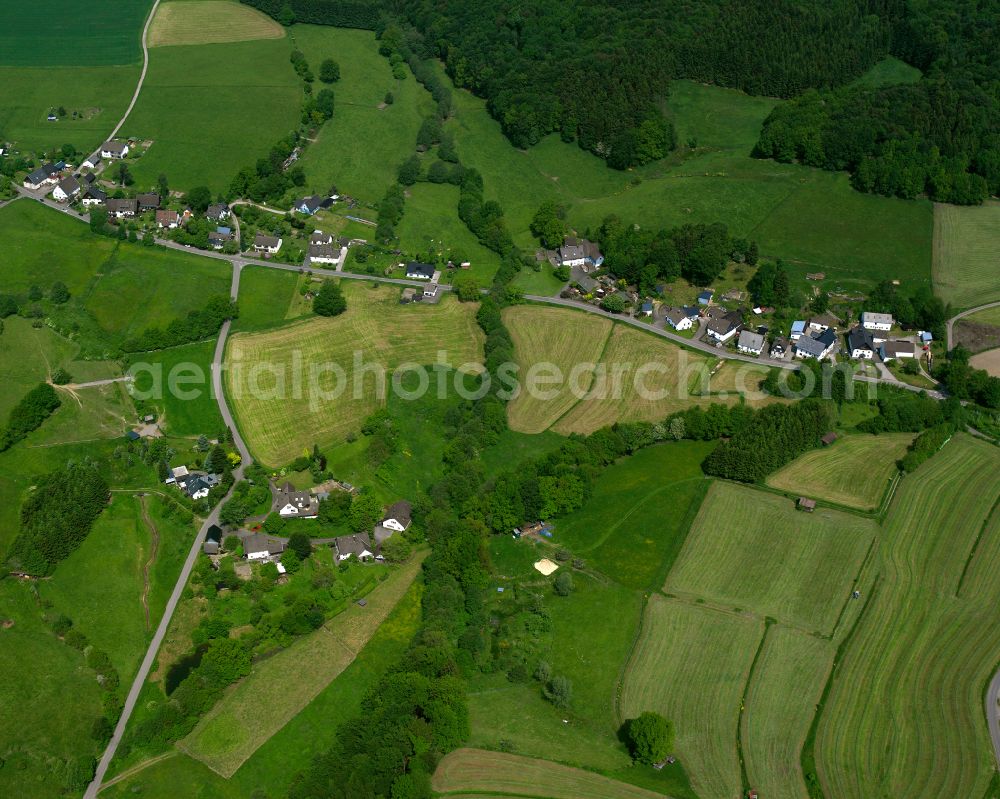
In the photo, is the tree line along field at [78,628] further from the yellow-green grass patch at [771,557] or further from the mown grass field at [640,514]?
the yellow-green grass patch at [771,557]

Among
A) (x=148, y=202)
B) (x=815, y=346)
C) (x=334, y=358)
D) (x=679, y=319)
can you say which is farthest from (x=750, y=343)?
(x=148, y=202)

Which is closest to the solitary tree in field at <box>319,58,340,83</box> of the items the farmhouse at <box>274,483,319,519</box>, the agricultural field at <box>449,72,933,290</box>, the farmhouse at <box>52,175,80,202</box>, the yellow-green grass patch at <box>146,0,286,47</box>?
the yellow-green grass patch at <box>146,0,286,47</box>

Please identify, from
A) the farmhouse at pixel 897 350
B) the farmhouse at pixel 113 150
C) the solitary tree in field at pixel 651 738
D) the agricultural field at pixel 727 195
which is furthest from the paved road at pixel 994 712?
the farmhouse at pixel 113 150

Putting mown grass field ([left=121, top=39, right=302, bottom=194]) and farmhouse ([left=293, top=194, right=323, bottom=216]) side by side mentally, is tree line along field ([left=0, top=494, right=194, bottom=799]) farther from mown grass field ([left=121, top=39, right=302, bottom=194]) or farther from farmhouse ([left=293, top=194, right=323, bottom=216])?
mown grass field ([left=121, top=39, right=302, bottom=194])

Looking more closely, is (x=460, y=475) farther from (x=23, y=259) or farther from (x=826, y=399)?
(x=23, y=259)

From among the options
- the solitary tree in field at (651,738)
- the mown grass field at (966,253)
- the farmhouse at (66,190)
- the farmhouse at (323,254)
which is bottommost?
the mown grass field at (966,253)

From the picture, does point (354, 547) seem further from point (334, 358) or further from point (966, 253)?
point (966, 253)
